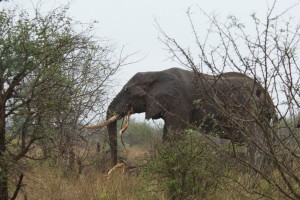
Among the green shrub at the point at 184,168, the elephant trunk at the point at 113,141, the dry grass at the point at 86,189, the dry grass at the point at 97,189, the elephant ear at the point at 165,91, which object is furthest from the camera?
the elephant ear at the point at 165,91

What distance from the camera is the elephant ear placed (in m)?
10.8

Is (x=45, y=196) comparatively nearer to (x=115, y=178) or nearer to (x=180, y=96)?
(x=115, y=178)

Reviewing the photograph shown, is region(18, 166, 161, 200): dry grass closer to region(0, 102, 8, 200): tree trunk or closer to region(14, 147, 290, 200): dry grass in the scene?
region(14, 147, 290, 200): dry grass

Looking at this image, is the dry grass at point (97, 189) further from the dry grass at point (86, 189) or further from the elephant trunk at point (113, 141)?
the elephant trunk at point (113, 141)

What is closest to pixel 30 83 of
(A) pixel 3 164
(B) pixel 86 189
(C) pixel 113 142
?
(A) pixel 3 164

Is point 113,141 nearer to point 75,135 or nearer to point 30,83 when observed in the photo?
point 75,135

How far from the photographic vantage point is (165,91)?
1095 cm

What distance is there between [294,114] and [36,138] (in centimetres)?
310

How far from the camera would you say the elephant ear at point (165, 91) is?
35.5ft

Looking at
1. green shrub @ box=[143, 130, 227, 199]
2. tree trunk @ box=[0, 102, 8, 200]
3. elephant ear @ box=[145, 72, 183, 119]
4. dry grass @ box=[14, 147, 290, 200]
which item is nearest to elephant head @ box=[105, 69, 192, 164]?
elephant ear @ box=[145, 72, 183, 119]

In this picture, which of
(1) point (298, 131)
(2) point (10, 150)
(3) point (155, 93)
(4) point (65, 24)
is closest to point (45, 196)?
(2) point (10, 150)

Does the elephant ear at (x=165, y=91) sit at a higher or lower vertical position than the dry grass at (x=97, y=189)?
higher

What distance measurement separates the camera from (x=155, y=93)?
11023 millimetres

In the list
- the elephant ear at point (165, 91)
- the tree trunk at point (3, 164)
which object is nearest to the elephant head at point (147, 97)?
the elephant ear at point (165, 91)
